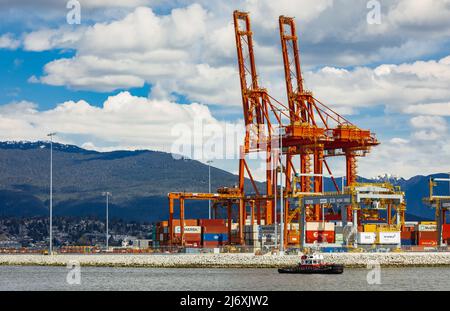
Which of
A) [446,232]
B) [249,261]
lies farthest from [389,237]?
[446,232]

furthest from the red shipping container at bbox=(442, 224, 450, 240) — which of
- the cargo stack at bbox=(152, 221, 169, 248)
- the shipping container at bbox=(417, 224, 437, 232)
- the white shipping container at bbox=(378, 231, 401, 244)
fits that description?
the cargo stack at bbox=(152, 221, 169, 248)

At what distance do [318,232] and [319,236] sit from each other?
0.66 metres

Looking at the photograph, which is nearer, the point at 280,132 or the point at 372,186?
the point at 372,186

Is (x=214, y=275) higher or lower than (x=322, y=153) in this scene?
lower

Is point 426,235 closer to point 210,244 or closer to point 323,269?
point 210,244

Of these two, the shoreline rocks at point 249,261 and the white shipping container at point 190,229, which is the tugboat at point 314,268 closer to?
the shoreline rocks at point 249,261

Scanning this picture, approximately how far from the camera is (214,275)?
95875 millimetres

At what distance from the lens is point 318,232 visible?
140 metres

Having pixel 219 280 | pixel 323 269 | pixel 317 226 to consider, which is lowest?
pixel 219 280

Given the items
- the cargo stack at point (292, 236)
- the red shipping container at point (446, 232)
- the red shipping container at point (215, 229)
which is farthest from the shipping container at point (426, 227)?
the red shipping container at point (215, 229)
